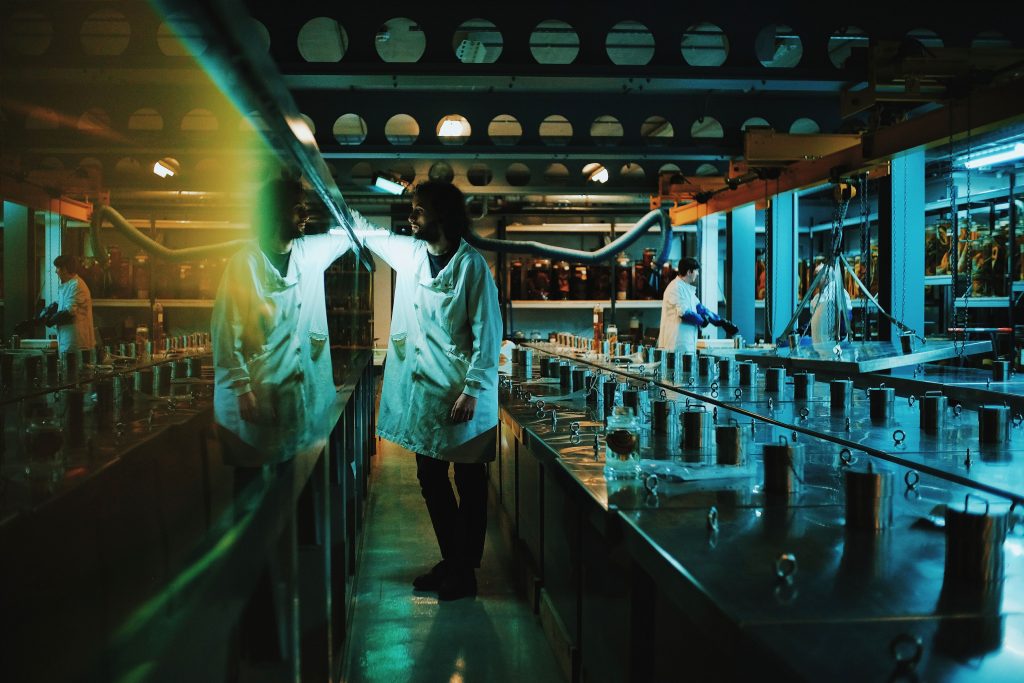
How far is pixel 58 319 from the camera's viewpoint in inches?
20.5

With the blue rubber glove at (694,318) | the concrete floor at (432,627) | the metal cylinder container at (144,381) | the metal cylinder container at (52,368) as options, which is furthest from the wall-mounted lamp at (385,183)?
the metal cylinder container at (52,368)

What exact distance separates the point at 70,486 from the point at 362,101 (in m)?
5.36

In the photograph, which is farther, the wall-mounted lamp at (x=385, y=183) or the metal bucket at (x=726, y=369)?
the wall-mounted lamp at (x=385, y=183)

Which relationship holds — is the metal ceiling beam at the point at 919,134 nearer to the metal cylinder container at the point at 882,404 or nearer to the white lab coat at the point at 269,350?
the metal cylinder container at the point at 882,404

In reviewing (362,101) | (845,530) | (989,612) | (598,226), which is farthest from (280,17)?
(598,226)

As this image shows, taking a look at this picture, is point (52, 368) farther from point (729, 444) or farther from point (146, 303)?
point (729, 444)

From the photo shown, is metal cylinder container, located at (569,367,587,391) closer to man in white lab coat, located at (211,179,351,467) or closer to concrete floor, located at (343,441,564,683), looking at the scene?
concrete floor, located at (343,441,564,683)

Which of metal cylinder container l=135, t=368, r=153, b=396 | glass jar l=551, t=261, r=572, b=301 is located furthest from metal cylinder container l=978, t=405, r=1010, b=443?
glass jar l=551, t=261, r=572, b=301

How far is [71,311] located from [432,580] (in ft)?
9.80

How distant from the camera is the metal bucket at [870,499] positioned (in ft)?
4.67

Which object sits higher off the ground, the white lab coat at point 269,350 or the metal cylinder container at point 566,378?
the white lab coat at point 269,350

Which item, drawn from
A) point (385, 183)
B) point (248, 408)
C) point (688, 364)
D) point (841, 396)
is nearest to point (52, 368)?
point (248, 408)

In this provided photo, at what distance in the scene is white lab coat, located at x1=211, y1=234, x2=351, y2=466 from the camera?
0.98m

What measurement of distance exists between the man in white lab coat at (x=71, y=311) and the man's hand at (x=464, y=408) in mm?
2387
